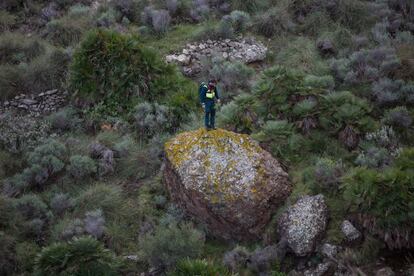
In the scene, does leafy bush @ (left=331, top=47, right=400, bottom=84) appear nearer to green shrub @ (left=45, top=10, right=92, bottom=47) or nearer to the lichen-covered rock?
the lichen-covered rock

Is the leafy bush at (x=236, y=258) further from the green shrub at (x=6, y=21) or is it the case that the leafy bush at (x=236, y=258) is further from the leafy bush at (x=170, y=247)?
the green shrub at (x=6, y=21)

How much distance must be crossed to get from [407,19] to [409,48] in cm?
233

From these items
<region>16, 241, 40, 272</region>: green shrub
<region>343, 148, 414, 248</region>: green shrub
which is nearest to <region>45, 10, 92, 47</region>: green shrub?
<region>16, 241, 40, 272</region>: green shrub

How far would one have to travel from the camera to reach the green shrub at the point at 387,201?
6.79 metres

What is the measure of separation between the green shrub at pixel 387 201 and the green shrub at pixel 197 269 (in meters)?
2.29

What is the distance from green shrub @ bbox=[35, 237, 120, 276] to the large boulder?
5.66 ft

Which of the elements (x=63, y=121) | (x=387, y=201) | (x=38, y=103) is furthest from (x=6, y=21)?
(x=387, y=201)

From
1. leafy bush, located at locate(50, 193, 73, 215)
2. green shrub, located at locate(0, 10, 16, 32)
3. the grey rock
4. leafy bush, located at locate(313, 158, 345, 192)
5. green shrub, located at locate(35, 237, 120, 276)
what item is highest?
green shrub, located at locate(0, 10, 16, 32)

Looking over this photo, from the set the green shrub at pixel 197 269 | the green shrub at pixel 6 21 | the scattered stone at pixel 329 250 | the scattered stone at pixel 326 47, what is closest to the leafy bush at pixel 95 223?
the green shrub at pixel 197 269

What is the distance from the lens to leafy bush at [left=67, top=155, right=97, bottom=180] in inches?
374

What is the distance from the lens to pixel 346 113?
902cm

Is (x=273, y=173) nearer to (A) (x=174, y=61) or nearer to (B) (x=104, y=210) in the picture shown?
(B) (x=104, y=210)

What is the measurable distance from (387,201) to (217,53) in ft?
22.2

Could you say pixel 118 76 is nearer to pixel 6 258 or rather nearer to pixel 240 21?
pixel 240 21
